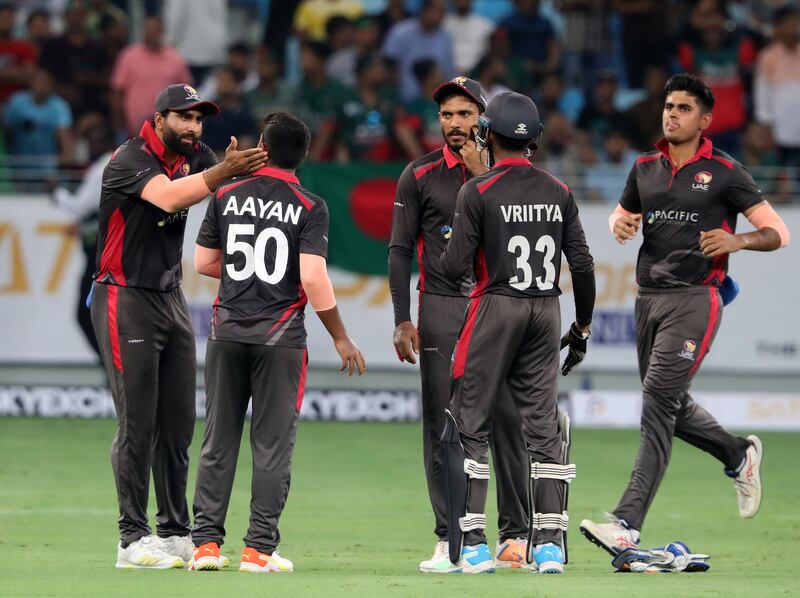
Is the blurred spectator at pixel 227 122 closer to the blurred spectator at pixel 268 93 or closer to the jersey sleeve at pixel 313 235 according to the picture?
the blurred spectator at pixel 268 93

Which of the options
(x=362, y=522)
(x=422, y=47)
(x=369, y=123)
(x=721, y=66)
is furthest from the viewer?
(x=422, y=47)

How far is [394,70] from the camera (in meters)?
17.9

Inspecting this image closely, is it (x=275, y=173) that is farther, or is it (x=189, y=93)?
(x=189, y=93)

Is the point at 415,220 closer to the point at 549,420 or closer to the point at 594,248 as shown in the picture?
the point at 549,420

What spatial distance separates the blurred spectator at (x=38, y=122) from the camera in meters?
17.3

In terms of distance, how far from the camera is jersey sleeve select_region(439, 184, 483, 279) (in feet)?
25.4

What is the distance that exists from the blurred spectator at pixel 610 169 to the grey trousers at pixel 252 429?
854cm

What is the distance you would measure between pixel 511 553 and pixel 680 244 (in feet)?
6.48

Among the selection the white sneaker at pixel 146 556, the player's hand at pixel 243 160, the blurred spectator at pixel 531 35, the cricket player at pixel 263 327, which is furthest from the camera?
the blurred spectator at pixel 531 35

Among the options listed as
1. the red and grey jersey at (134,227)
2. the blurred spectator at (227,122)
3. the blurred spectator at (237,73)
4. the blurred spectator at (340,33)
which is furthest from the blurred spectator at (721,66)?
the red and grey jersey at (134,227)

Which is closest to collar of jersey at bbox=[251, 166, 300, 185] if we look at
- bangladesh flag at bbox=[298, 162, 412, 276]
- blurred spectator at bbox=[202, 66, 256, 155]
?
bangladesh flag at bbox=[298, 162, 412, 276]

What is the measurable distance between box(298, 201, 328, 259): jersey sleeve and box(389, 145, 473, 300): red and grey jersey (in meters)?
0.88

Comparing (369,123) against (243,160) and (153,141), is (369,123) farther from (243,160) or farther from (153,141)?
(243,160)

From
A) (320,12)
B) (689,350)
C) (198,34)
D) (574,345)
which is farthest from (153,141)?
(320,12)
